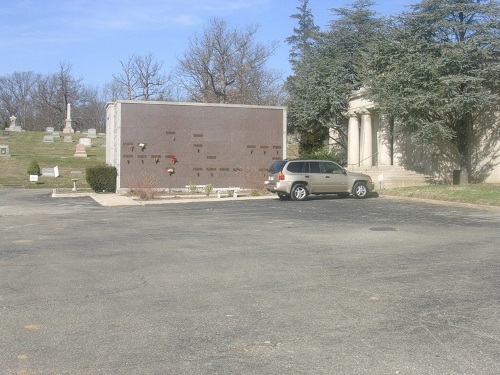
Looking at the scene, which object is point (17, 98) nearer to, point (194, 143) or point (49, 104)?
point (49, 104)

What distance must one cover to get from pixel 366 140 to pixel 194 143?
10395 millimetres

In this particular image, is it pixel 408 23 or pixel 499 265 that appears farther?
pixel 408 23

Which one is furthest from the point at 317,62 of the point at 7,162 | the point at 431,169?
the point at 7,162

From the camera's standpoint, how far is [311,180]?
23.5 m

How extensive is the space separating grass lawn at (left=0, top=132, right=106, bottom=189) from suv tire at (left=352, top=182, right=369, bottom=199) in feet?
62.7

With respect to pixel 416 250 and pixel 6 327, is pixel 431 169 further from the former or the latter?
pixel 6 327

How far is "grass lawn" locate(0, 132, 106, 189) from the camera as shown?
38428 mm

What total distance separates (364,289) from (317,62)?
31.7m

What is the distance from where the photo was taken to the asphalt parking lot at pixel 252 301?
16.4ft

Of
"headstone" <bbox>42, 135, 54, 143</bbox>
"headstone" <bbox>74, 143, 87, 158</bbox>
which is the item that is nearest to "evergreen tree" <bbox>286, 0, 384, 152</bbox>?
"headstone" <bbox>74, 143, 87, 158</bbox>

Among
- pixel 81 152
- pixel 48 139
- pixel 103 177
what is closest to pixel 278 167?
pixel 103 177

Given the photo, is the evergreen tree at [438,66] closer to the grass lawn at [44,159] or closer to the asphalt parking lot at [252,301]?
the asphalt parking lot at [252,301]

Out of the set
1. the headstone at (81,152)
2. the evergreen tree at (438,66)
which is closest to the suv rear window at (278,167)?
the evergreen tree at (438,66)

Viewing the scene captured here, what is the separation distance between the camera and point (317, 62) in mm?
37719
